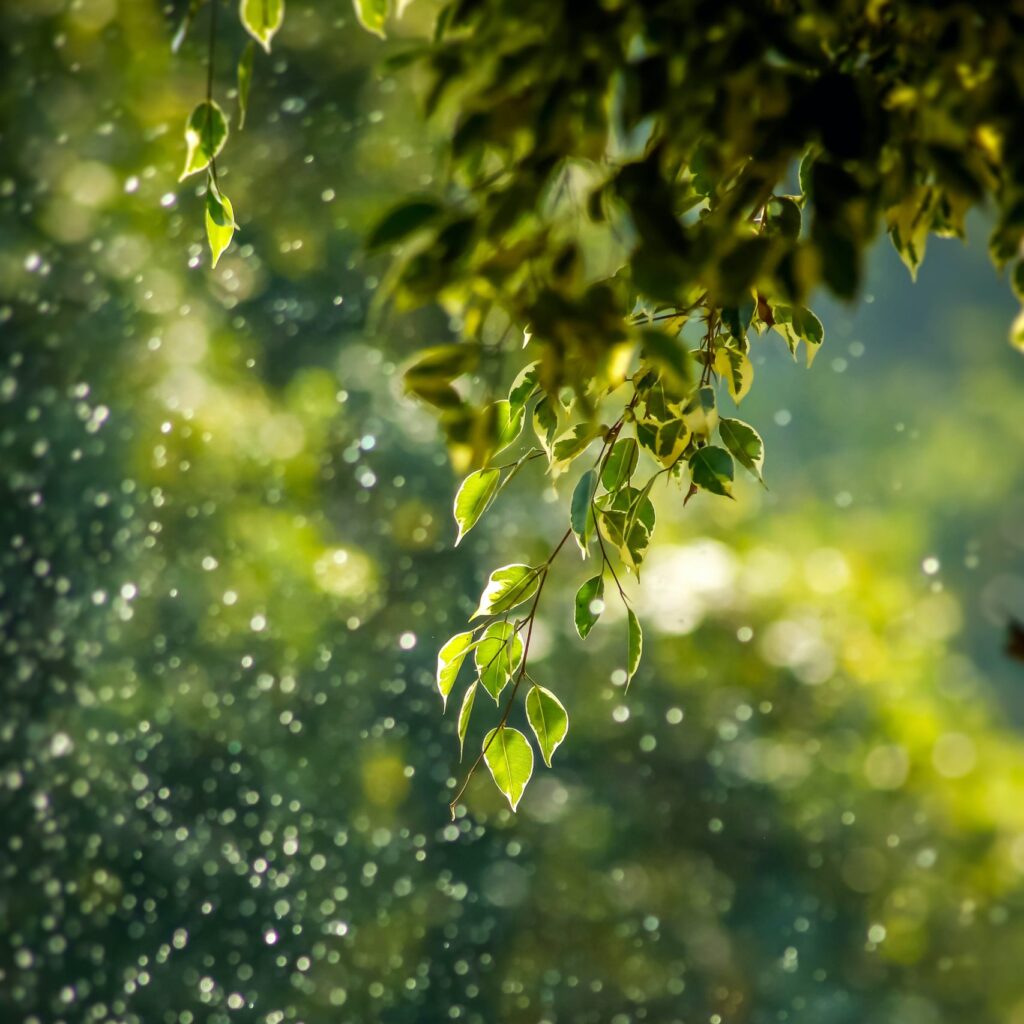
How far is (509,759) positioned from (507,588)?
0.08m

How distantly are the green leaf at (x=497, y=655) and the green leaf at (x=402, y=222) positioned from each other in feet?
0.72

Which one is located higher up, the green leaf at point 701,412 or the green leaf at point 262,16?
the green leaf at point 262,16

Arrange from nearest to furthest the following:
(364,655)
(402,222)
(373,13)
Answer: (402,222)
(373,13)
(364,655)

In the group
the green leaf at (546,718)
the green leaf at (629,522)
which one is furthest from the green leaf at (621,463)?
the green leaf at (546,718)

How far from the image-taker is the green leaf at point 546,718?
0.50m

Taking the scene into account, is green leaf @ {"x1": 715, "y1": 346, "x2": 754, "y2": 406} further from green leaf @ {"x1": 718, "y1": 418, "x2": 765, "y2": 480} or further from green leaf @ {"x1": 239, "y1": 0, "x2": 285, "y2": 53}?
green leaf @ {"x1": 239, "y1": 0, "x2": 285, "y2": 53}

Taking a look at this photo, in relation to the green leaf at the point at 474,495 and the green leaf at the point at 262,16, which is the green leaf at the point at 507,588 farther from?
the green leaf at the point at 262,16

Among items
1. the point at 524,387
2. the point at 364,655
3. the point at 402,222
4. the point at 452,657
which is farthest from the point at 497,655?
the point at 364,655

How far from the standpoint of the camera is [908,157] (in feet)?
1.19

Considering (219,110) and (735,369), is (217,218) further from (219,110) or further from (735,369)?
(735,369)

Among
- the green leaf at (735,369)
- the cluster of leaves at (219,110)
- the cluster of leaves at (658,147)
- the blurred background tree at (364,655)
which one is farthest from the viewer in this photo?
the blurred background tree at (364,655)

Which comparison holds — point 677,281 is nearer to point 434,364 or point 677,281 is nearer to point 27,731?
point 434,364

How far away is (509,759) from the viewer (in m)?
0.49

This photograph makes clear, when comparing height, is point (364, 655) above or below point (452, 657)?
below
